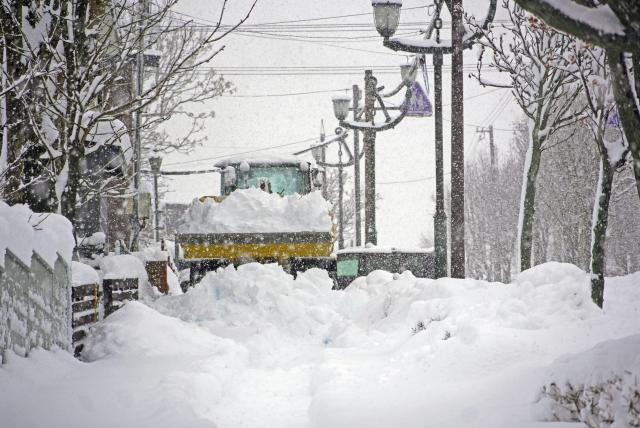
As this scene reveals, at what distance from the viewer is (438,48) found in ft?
36.8

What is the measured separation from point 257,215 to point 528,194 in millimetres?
5439

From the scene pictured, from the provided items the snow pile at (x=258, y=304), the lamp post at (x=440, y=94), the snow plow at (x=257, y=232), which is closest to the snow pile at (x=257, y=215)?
the snow plow at (x=257, y=232)

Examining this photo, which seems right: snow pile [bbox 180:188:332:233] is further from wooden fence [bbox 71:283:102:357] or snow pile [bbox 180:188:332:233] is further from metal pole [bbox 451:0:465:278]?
wooden fence [bbox 71:283:102:357]

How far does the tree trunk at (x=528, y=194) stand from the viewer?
10328 millimetres

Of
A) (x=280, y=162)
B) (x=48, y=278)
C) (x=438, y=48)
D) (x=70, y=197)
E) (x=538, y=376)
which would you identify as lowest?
(x=538, y=376)

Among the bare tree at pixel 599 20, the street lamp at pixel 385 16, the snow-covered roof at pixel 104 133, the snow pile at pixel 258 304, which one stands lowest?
the snow pile at pixel 258 304

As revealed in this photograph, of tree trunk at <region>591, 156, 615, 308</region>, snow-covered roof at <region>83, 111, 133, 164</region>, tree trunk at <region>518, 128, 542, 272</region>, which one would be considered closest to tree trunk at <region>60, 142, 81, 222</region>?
snow-covered roof at <region>83, 111, 133, 164</region>

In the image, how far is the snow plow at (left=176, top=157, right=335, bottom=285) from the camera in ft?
41.9

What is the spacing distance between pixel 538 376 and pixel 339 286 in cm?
934

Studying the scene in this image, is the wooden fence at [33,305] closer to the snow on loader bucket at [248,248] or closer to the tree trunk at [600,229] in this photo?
the tree trunk at [600,229]

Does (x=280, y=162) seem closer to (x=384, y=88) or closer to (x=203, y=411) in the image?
(x=384, y=88)

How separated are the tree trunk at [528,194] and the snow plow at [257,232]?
12.5 ft

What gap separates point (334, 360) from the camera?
276 inches

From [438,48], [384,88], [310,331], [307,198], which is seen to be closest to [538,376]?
[310,331]
